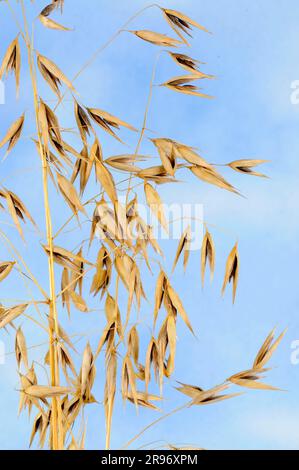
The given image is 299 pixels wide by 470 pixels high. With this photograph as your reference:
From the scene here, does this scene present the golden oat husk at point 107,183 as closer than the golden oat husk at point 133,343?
Yes

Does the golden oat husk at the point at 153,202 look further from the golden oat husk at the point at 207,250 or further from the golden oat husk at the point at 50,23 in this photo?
the golden oat husk at the point at 50,23

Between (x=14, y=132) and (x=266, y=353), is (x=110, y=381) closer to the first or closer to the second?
(x=266, y=353)

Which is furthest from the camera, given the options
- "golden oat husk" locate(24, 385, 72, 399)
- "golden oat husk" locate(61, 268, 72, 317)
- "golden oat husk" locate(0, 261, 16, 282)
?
"golden oat husk" locate(61, 268, 72, 317)

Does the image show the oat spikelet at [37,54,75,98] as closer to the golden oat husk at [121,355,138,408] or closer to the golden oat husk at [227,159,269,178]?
the golden oat husk at [227,159,269,178]

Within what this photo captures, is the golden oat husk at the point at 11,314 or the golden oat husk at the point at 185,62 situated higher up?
the golden oat husk at the point at 185,62

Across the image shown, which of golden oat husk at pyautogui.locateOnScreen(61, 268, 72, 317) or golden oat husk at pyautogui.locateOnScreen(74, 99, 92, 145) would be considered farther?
golden oat husk at pyautogui.locateOnScreen(61, 268, 72, 317)

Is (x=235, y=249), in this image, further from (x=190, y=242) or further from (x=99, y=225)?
(x=99, y=225)

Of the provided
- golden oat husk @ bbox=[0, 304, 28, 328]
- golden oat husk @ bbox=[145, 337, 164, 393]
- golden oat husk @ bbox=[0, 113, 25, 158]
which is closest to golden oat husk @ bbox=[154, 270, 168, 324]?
golden oat husk @ bbox=[145, 337, 164, 393]

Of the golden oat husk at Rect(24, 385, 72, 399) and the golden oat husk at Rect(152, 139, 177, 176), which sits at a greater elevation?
the golden oat husk at Rect(152, 139, 177, 176)

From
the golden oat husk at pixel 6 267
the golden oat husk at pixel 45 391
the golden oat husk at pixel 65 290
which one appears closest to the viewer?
the golden oat husk at pixel 45 391

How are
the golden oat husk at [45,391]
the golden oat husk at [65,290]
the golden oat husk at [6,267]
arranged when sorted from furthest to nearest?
the golden oat husk at [65,290]
the golden oat husk at [6,267]
the golden oat husk at [45,391]

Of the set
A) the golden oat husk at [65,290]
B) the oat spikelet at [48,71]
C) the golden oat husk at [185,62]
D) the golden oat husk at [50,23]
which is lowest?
the golden oat husk at [65,290]

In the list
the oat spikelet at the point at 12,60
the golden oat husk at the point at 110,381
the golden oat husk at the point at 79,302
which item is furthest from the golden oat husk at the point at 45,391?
the oat spikelet at the point at 12,60

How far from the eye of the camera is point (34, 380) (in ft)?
5.48
